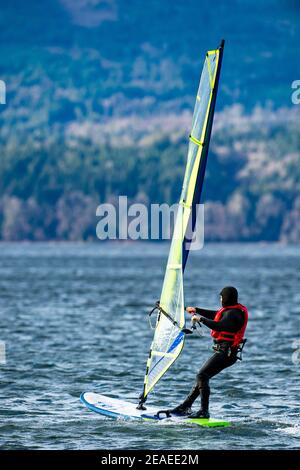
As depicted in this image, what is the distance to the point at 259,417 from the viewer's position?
910 inches

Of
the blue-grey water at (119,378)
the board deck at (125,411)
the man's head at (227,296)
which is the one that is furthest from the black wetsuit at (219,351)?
the blue-grey water at (119,378)

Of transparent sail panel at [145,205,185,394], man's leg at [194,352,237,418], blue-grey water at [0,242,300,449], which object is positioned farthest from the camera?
transparent sail panel at [145,205,185,394]

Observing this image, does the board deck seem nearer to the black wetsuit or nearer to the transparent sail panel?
the black wetsuit

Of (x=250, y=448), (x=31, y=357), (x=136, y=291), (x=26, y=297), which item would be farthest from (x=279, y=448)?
(x=136, y=291)

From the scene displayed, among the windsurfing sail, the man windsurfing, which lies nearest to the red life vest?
the man windsurfing

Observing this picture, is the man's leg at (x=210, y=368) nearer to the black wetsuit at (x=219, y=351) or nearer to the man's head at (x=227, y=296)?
the black wetsuit at (x=219, y=351)

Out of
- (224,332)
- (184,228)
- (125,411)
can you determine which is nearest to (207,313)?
(224,332)

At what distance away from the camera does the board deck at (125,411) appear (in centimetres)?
2155

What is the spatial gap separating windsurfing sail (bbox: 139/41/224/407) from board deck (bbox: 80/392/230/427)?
726 mm

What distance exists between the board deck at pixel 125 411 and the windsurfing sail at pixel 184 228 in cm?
73

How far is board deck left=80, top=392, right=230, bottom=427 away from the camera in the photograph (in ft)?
70.7

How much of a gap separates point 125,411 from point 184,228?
12.7ft

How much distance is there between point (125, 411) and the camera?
22484 millimetres

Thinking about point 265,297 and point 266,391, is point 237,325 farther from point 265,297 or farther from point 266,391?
point 265,297
